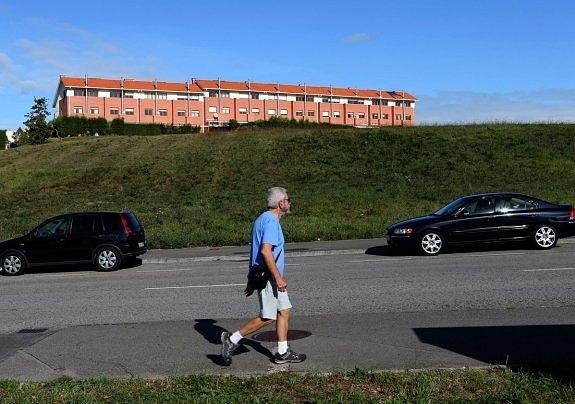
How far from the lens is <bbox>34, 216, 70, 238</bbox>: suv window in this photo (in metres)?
17.7

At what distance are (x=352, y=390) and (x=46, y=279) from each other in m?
12.6

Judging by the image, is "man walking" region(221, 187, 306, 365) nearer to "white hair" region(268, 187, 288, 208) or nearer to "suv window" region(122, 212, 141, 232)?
"white hair" region(268, 187, 288, 208)

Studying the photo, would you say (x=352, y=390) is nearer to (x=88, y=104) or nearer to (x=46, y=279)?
(x=46, y=279)

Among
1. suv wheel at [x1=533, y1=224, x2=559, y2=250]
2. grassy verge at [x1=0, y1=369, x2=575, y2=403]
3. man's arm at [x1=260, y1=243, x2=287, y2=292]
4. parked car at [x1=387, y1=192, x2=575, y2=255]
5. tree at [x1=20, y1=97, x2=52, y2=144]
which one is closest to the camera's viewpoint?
grassy verge at [x1=0, y1=369, x2=575, y2=403]

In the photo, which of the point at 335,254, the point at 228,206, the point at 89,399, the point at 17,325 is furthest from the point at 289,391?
the point at 228,206

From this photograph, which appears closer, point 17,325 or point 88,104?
point 17,325

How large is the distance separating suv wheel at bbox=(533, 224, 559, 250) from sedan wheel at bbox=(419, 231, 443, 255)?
2.38 m

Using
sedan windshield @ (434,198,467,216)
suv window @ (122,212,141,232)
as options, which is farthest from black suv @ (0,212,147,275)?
sedan windshield @ (434,198,467,216)

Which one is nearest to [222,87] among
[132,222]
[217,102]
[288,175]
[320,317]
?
[217,102]

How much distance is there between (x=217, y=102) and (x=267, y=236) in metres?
93.2

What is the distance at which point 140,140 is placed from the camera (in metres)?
52.9

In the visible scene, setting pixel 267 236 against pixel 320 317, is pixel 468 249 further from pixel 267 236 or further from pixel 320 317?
pixel 267 236

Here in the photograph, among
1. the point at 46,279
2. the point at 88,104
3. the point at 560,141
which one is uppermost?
the point at 88,104

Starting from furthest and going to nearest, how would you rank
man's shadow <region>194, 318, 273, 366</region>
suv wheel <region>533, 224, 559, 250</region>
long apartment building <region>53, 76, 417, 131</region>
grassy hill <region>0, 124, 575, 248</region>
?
long apartment building <region>53, 76, 417, 131</region> < grassy hill <region>0, 124, 575, 248</region> < suv wheel <region>533, 224, 559, 250</region> < man's shadow <region>194, 318, 273, 366</region>
